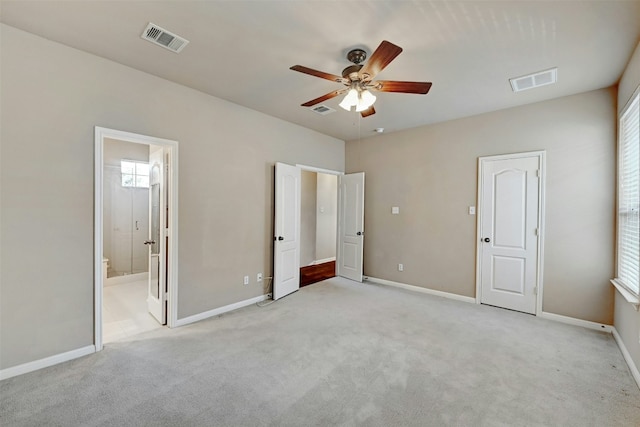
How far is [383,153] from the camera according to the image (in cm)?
523

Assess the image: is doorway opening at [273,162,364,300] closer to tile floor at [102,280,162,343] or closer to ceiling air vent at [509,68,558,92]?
tile floor at [102,280,162,343]

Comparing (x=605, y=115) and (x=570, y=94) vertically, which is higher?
(x=570, y=94)

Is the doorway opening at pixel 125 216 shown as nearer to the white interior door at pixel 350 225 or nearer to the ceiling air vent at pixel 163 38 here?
the ceiling air vent at pixel 163 38

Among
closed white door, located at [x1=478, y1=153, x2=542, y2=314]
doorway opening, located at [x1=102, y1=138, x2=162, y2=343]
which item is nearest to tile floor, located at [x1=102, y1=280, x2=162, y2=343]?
doorway opening, located at [x1=102, y1=138, x2=162, y2=343]

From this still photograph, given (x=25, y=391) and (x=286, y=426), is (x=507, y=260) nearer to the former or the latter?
(x=286, y=426)

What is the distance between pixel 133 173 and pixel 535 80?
659cm

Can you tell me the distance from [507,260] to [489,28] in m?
3.05

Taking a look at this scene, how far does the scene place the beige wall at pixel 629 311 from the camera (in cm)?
235

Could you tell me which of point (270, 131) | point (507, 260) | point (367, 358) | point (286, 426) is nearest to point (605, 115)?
point (507, 260)

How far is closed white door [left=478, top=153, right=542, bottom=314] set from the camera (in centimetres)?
372

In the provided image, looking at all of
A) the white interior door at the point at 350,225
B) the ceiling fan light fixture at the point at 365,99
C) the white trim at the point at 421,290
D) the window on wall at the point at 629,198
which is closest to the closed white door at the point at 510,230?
the white trim at the point at 421,290

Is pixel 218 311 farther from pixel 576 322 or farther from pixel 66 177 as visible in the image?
pixel 576 322

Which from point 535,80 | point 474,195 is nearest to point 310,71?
point 535,80

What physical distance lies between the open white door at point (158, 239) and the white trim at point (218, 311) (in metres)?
0.23
